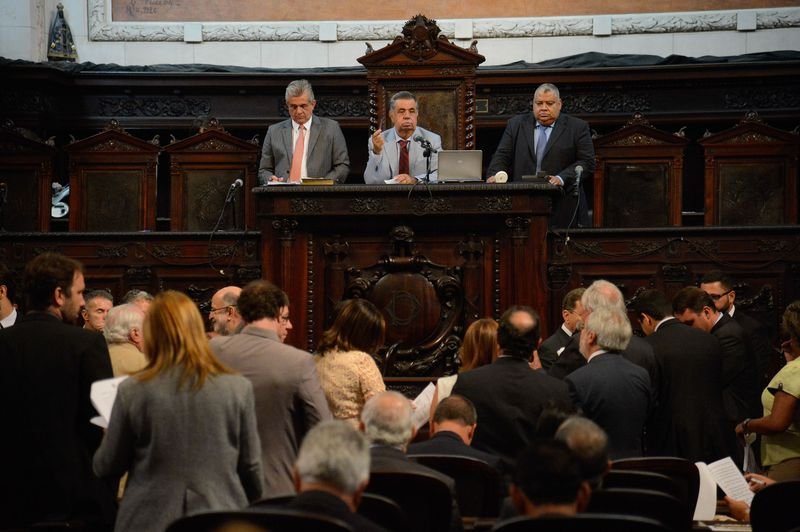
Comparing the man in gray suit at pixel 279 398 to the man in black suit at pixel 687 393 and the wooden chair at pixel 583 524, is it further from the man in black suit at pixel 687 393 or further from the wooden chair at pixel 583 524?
the man in black suit at pixel 687 393

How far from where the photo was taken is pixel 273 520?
321cm

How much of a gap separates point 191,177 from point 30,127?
78.5 inches

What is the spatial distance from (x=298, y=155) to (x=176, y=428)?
5271 mm

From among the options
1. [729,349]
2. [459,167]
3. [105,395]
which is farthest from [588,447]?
[459,167]

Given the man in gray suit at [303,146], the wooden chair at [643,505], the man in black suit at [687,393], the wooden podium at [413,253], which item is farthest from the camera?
the man in gray suit at [303,146]

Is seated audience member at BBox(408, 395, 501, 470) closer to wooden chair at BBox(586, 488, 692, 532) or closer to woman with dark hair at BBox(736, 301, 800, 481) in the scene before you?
wooden chair at BBox(586, 488, 692, 532)

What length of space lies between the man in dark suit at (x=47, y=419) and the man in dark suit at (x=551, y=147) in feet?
15.8

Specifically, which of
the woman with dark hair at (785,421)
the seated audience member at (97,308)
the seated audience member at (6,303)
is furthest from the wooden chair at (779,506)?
the seated audience member at (6,303)

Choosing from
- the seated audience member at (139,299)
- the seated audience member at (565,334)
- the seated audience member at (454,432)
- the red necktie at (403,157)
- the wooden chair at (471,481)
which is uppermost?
the red necktie at (403,157)

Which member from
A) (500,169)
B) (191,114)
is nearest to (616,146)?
(500,169)

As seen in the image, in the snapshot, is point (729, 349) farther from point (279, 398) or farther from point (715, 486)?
point (279, 398)

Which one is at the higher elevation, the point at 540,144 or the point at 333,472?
the point at 540,144

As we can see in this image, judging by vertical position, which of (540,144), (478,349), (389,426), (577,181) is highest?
(540,144)

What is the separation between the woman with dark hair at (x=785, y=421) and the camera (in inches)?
247
